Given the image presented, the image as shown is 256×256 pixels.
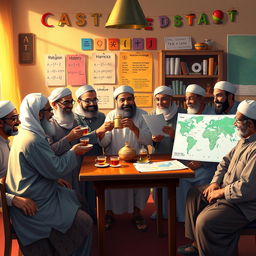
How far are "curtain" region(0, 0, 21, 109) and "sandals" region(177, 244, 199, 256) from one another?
3890mm

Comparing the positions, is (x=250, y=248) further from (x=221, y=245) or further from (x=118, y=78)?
(x=118, y=78)

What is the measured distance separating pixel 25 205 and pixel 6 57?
12.9 ft

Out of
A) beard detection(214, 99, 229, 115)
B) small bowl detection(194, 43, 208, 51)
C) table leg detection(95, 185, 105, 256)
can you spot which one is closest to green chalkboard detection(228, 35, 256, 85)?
small bowl detection(194, 43, 208, 51)

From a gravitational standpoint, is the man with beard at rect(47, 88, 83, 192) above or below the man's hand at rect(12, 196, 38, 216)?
above

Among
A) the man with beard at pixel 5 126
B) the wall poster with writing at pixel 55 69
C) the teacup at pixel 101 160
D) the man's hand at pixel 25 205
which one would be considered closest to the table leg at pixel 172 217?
the teacup at pixel 101 160

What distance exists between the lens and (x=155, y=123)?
13.9ft

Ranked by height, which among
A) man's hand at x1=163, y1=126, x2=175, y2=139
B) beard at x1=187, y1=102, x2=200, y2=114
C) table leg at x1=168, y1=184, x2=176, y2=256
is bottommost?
table leg at x1=168, y1=184, x2=176, y2=256

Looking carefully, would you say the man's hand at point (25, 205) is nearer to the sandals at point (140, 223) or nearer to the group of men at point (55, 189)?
the group of men at point (55, 189)

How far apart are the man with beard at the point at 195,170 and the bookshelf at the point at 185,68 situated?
5.48 feet

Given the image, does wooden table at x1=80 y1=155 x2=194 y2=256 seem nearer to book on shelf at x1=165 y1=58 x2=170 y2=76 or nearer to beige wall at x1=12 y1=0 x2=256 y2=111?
book on shelf at x1=165 y1=58 x2=170 y2=76

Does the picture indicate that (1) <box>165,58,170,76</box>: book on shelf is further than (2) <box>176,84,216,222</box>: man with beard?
Yes

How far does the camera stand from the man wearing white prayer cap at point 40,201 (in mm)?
3068

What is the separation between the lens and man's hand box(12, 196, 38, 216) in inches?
120

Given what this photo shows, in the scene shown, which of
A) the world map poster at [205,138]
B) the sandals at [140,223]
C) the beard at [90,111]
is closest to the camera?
the world map poster at [205,138]
